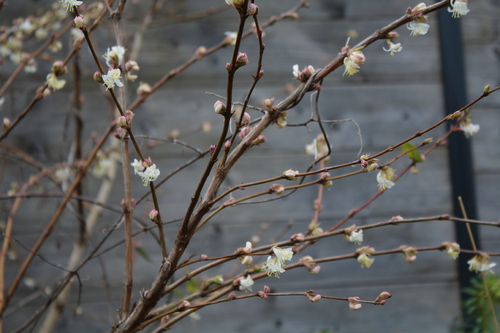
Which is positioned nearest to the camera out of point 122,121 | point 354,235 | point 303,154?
point 122,121

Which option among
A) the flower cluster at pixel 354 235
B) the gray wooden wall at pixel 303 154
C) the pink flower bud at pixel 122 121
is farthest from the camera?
the gray wooden wall at pixel 303 154

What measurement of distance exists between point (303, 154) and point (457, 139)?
43 centimetres

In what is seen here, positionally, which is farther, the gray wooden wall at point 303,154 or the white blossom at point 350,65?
the gray wooden wall at point 303,154

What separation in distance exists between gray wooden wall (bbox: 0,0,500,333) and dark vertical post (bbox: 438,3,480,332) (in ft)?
0.08

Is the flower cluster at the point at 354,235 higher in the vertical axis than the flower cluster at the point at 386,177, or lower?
lower

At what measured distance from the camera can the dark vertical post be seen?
128 cm

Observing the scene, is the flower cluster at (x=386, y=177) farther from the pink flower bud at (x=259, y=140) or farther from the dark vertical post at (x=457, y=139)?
the dark vertical post at (x=457, y=139)

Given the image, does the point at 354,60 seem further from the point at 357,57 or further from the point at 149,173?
the point at 149,173

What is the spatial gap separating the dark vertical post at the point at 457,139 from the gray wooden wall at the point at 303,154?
0.02 metres

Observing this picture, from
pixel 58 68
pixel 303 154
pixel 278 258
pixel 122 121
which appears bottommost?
pixel 278 258

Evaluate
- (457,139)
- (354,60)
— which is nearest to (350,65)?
(354,60)

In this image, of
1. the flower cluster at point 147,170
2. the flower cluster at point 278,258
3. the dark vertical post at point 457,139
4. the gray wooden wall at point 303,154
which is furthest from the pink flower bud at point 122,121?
the dark vertical post at point 457,139

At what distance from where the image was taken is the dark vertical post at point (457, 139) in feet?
4.20

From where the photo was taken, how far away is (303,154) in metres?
1.29
